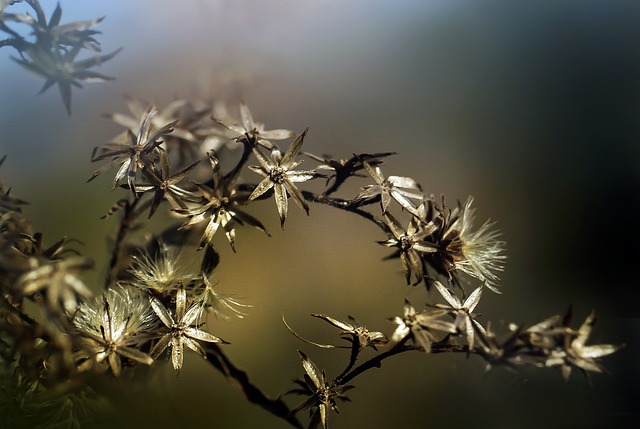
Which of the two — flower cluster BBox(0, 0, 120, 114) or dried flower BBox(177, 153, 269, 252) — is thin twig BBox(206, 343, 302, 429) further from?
flower cluster BBox(0, 0, 120, 114)

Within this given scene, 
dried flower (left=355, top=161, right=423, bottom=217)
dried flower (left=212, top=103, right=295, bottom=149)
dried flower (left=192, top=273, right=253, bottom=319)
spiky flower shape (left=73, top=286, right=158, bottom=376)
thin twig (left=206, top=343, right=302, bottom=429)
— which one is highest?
dried flower (left=212, top=103, right=295, bottom=149)

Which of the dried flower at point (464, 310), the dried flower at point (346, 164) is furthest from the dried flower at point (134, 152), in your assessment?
the dried flower at point (464, 310)

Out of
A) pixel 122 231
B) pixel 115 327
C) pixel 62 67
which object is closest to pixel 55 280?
pixel 115 327

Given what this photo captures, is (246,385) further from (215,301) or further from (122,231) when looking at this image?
(122,231)

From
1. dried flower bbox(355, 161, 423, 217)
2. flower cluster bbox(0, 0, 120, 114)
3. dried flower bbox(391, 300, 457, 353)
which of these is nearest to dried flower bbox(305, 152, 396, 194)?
dried flower bbox(355, 161, 423, 217)

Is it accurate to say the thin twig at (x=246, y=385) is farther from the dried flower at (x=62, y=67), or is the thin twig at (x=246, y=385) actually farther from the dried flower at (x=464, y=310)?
the dried flower at (x=62, y=67)

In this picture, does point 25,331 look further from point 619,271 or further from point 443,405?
point 619,271
